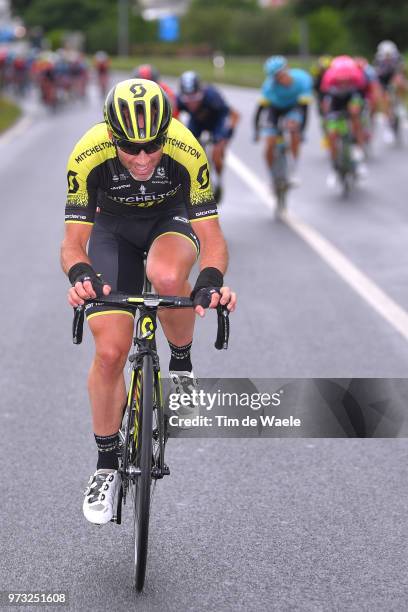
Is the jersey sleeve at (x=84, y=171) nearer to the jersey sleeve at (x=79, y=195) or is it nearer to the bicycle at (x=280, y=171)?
the jersey sleeve at (x=79, y=195)

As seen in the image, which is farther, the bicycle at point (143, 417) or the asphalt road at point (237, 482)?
the asphalt road at point (237, 482)

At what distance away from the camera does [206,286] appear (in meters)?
4.59

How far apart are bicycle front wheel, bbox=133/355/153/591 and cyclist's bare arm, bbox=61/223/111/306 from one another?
33 cm

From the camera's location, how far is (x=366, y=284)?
34.5 feet

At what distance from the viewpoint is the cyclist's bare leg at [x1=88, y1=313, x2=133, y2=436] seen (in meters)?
4.87

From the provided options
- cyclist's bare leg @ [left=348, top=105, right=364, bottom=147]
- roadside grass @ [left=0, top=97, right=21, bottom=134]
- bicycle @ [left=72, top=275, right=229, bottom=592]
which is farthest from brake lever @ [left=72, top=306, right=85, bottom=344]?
roadside grass @ [left=0, top=97, right=21, bottom=134]

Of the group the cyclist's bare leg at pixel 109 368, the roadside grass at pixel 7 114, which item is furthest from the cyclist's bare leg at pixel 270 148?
the roadside grass at pixel 7 114

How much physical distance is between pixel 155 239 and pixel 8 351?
3276 millimetres

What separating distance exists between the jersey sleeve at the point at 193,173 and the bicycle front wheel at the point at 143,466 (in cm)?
81

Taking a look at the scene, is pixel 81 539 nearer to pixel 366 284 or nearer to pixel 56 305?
pixel 56 305

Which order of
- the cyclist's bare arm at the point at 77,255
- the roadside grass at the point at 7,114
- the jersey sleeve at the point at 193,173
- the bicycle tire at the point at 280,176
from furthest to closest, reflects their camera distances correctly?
the roadside grass at the point at 7,114 < the bicycle tire at the point at 280,176 < the jersey sleeve at the point at 193,173 < the cyclist's bare arm at the point at 77,255

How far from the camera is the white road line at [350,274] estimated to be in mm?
9222

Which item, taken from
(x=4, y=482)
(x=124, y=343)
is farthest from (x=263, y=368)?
(x=124, y=343)

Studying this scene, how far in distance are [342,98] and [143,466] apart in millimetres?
13077
